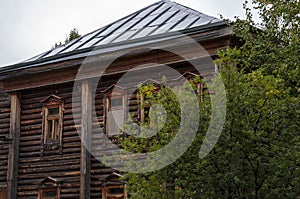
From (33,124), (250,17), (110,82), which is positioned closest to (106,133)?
(110,82)

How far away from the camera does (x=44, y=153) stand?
1928 centimetres

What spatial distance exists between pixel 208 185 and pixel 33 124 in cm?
988

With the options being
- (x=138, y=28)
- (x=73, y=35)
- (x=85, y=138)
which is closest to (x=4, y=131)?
(x=85, y=138)

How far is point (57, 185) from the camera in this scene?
18688 millimetres

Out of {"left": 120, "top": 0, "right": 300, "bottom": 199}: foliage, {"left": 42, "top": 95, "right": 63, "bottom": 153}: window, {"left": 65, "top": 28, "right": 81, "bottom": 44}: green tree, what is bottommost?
{"left": 120, "top": 0, "right": 300, "bottom": 199}: foliage

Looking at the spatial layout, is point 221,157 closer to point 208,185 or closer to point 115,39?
point 208,185

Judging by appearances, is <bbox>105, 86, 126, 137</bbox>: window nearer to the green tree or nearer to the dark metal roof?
the dark metal roof

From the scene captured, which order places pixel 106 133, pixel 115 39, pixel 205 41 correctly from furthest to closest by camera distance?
pixel 115 39
pixel 106 133
pixel 205 41

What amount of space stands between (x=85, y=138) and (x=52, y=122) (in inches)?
65.6

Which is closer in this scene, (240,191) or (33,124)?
(240,191)

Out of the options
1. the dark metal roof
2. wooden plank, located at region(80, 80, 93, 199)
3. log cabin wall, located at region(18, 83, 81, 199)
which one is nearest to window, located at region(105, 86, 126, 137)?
wooden plank, located at region(80, 80, 93, 199)

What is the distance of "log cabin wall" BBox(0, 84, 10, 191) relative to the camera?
1998cm

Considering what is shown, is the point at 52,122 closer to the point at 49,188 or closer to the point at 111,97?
the point at 49,188

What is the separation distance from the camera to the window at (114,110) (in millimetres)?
18047
